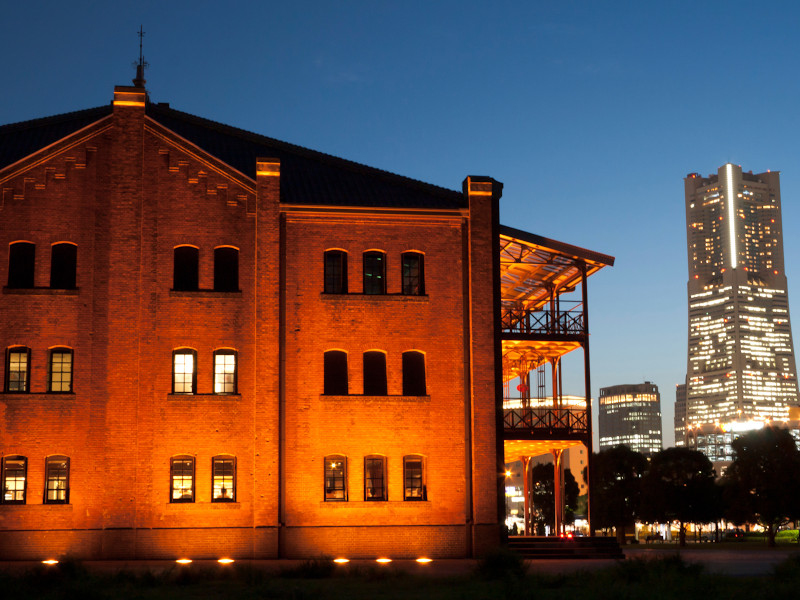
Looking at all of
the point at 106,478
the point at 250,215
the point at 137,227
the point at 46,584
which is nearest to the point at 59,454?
the point at 106,478

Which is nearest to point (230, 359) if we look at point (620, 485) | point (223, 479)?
point (223, 479)

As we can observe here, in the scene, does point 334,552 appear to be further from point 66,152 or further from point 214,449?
point 66,152

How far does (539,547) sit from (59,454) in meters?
14.6

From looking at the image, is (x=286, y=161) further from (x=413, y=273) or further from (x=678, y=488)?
(x=678, y=488)

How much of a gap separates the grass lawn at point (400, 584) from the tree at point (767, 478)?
3434cm

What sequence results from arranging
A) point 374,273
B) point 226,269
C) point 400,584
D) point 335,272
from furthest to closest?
point 374,273, point 335,272, point 226,269, point 400,584

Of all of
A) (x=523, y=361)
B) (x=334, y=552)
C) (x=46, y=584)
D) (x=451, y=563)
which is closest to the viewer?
(x=46, y=584)

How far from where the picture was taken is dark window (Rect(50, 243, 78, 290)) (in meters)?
30.6

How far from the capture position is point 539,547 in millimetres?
31391

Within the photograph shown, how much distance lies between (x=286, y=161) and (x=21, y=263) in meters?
9.27

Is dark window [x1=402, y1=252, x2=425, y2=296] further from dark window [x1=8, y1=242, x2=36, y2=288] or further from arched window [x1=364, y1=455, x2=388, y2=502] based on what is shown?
dark window [x1=8, y1=242, x2=36, y2=288]

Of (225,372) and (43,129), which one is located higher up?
(43,129)

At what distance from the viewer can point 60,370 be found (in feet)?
98.8

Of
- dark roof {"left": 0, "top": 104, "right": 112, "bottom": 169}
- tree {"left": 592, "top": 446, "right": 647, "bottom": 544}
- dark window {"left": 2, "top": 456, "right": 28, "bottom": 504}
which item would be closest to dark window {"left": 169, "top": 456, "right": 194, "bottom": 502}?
dark window {"left": 2, "top": 456, "right": 28, "bottom": 504}
